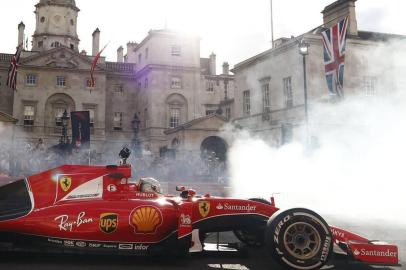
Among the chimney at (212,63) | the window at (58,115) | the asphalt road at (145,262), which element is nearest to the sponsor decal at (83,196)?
the asphalt road at (145,262)

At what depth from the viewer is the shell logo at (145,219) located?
5809 millimetres

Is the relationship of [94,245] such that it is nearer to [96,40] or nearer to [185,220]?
[185,220]

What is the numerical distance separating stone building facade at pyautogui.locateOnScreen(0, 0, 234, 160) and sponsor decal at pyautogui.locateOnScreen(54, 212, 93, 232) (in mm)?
39647

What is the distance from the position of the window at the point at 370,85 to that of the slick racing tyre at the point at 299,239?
22.6 m

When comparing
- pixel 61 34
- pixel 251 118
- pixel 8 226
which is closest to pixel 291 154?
pixel 251 118

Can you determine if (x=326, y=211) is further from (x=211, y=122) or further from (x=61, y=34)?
(x=61, y=34)

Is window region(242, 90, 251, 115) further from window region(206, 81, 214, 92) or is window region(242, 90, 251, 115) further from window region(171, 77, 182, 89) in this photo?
window region(206, 81, 214, 92)

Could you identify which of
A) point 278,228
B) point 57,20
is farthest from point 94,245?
point 57,20

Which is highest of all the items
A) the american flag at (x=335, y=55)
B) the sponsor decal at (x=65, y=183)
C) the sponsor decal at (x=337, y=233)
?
the american flag at (x=335, y=55)

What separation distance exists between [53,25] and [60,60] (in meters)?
11.0

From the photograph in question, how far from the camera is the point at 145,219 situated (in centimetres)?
586

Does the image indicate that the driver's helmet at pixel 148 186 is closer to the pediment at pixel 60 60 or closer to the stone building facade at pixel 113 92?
the stone building facade at pixel 113 92

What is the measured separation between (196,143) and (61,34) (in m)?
33.6

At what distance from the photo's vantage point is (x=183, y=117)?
165 ft
